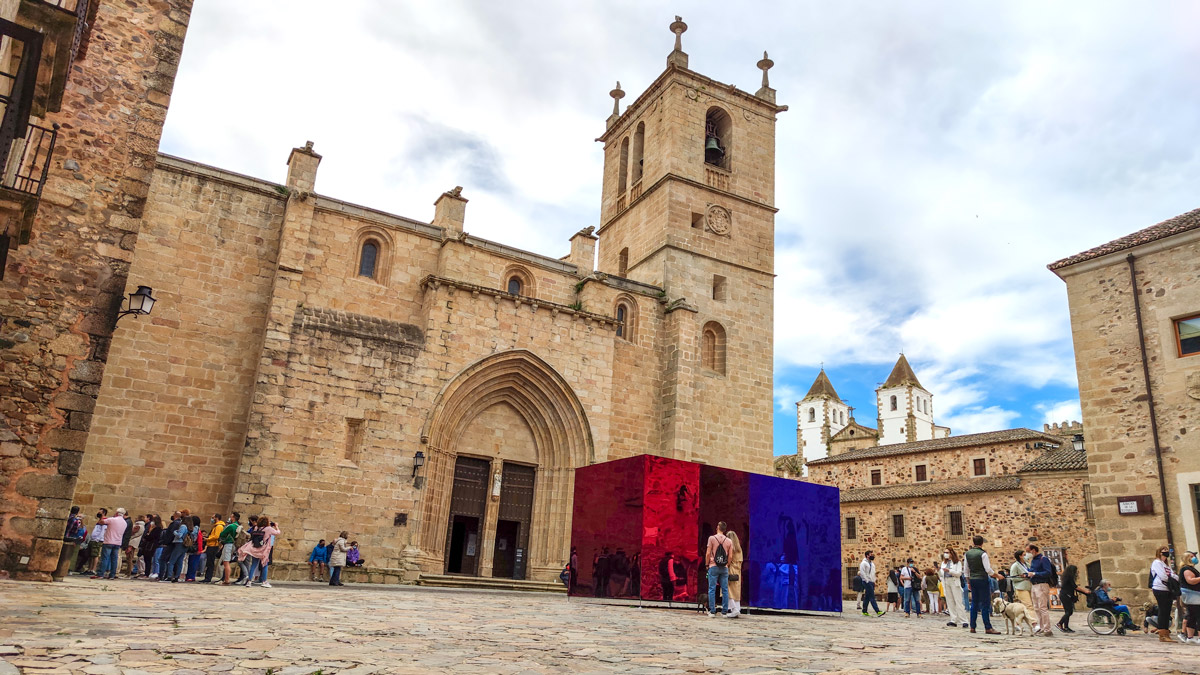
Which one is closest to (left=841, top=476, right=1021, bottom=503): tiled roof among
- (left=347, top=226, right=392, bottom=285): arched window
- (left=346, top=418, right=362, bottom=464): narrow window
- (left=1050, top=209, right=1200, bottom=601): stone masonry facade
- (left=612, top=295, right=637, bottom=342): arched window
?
(left=1050, top=209, right=1200, bottom=601): stone masonry facade

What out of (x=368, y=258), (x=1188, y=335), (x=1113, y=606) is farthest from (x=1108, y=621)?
(x=368, y=258)

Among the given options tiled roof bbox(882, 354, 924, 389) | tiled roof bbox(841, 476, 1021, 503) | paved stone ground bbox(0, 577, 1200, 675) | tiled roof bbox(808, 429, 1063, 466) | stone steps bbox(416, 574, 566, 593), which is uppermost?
tiled roof bbox(882, 354, 924, 389)

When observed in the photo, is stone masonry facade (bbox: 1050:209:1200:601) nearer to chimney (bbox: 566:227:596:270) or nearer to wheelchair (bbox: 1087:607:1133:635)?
wheelchair (bbox: 1087:607:1133:635)

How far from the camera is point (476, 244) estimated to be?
768 inches

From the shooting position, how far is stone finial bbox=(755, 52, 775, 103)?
26.1 m

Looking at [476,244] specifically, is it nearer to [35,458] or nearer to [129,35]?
[129,35]

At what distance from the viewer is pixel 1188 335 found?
13.1 metres

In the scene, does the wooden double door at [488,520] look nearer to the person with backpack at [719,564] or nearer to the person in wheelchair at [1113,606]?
the person with backpack at [719,564]

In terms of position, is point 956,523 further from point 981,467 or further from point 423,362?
point 423,362

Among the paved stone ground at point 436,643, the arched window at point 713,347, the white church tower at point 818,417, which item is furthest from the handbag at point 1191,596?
the white church tower at point 818,417

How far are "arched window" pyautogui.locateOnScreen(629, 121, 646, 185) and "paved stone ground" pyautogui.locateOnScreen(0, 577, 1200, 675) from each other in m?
18.3

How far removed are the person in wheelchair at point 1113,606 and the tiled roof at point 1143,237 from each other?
6110mm

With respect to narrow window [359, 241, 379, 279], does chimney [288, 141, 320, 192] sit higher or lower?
higher

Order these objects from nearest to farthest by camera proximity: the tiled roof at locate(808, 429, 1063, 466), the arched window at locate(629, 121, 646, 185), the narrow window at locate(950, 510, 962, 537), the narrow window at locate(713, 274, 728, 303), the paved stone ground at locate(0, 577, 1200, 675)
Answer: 1. the paved stone ground at locate(0, 577, 1200, 675)
2. the narrow window at locate(713, 274, 728, 303)
3. the arched window at locate(629, 121, 646, 185)
4. the narrow window at locate(950, 510, 962, 537)
5. the tiled roof at locate(808, 429, 1063, 466)
